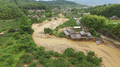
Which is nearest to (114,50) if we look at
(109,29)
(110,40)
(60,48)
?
(110,40)

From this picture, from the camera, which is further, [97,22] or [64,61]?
[97,22]

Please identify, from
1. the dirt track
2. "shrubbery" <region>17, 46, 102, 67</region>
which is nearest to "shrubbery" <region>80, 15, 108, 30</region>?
the dirt track

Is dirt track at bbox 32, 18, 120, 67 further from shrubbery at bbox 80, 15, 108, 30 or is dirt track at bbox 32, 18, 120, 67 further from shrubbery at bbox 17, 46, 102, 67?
shrubbery at bbox 80, 15, 108, 30

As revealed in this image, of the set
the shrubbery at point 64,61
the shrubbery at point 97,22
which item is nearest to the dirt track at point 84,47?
the shrubbery at point 64,61

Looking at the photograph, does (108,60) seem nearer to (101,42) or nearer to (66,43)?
(101,42)

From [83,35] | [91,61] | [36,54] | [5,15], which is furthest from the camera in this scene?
[5,15]

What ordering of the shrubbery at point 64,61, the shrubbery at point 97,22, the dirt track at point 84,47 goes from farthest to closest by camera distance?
1. the shrubbery at point 97,22
2. the dirt track at point 84,47
3. the shrubbery at point 64,61

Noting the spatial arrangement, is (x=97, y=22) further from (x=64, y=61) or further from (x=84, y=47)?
(x=64, y=61)

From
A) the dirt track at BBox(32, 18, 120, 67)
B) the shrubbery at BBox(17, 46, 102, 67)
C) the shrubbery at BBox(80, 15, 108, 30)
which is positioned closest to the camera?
the shrubbery at BBox(17, 46, 102, 67)

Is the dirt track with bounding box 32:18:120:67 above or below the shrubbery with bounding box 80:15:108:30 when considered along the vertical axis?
below

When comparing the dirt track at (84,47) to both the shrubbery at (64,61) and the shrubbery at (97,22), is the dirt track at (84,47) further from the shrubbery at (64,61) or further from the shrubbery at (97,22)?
the shrubbery at (97,22)

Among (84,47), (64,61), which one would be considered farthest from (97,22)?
(64,61)
